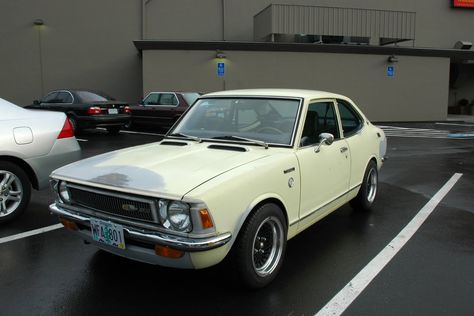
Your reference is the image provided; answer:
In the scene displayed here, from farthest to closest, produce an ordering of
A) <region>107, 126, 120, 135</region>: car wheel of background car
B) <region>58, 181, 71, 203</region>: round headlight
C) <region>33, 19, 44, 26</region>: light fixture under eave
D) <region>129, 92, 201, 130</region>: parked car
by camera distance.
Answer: <region>33, 19, 44, 26</region>: light fixture under eave
<region>107, 126, 120, 135</region>: car wheel of background car
<region>129, 92, 201, 130</region>: parked car
<region>58, 181, 71, 203</region>: round headlight

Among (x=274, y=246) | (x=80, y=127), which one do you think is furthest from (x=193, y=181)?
(x=80, y=127)

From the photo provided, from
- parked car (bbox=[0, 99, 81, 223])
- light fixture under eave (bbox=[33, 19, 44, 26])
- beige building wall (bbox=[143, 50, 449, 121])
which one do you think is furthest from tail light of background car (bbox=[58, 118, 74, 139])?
light fixture under eave (bbox=[33, 19, 44, 26])

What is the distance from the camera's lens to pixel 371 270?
386cm

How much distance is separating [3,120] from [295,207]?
11.1 ft

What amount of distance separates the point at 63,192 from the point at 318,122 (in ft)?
8.03

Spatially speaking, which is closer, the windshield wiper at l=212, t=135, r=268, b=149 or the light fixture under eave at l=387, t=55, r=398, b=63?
the windshield wiper at l=212, t=135, r=268, b=149

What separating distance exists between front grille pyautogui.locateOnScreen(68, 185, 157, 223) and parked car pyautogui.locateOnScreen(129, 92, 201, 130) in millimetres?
10519

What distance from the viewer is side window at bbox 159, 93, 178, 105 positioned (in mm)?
14359

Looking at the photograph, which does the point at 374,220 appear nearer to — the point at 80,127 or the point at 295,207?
the point at 295,207

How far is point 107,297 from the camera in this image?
132 inches

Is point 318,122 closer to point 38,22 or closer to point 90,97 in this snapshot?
point 90,97

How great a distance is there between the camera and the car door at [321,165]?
12.9 ft

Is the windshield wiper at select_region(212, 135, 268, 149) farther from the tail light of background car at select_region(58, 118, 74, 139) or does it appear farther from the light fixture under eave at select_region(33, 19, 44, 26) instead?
the light fixture under eave at select_region(33, 19, 44, 26)

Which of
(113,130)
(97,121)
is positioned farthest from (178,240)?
(113,130)
